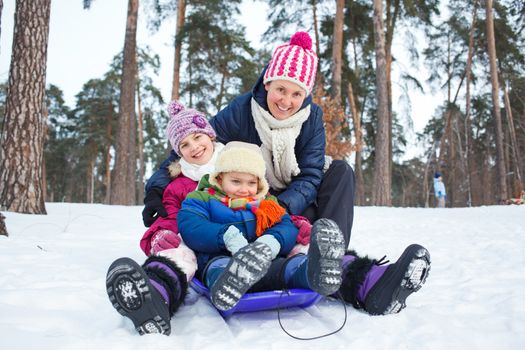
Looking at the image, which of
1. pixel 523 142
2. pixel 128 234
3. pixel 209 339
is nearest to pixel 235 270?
pixel 209 339

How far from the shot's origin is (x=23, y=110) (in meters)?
4.57

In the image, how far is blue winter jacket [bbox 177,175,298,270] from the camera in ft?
5.65

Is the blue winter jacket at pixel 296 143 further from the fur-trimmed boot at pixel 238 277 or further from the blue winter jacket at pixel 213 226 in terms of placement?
the fur-trimmed boot at pixel 238 277

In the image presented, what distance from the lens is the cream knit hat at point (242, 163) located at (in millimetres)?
1893

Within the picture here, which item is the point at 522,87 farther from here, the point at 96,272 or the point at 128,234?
the point at 96,272

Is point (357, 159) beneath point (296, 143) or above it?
above

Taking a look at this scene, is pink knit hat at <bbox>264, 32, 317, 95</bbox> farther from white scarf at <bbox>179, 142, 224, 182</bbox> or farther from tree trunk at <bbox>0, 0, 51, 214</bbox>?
tree trunk at <bbox>0, 0, 51, 214</bbox>

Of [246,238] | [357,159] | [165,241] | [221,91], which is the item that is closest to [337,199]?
[246,238]

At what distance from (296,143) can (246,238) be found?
2.37ft

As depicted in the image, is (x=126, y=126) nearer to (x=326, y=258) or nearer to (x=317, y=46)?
(x=317, y=46)

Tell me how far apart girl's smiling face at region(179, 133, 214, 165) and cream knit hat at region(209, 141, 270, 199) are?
0.35 m

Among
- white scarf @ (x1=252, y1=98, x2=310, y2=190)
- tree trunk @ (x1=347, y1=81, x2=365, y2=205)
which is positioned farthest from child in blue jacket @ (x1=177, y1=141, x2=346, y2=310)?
tree trunk @ (x1=347, y1=81, x2=365, y2=205)

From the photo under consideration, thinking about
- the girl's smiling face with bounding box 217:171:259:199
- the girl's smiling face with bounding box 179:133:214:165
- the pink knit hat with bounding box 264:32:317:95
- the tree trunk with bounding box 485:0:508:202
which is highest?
the tree trunk with bounding box 485:0:508:202

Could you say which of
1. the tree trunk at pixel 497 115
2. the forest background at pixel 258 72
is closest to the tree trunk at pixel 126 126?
the forest background at pixel 258 72
